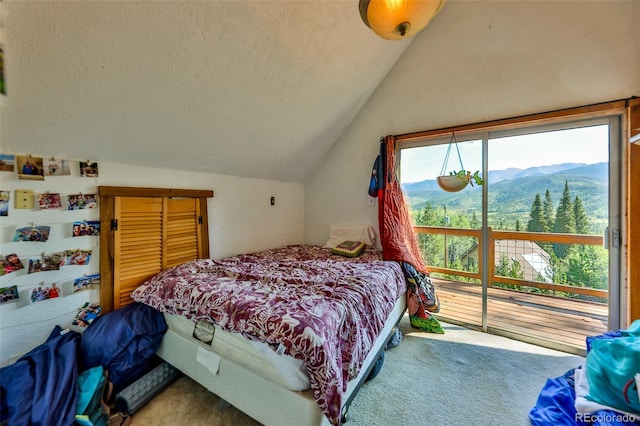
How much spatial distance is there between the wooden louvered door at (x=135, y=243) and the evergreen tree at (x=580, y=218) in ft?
12.0

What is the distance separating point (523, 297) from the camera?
2428 millimetres

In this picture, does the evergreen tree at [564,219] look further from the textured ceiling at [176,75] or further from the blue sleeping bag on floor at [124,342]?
the blue sleeping bag on floor at [124,342]

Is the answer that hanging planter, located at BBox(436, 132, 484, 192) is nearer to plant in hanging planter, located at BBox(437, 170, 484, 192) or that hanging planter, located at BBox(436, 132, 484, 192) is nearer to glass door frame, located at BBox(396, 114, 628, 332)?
plant in hanging planter, located at BBox(437, 170, 484, 192)

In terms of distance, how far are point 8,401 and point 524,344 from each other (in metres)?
3.43

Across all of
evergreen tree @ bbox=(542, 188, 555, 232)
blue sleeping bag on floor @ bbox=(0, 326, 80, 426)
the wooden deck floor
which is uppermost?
evergreen tree @ bbox=(542, 188, 555, 232)

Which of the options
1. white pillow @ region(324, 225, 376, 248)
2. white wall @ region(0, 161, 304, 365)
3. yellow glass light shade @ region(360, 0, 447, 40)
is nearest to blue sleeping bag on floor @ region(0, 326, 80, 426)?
white wall @ region(0, 161, 304, 365)

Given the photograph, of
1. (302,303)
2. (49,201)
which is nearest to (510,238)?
(302,303)

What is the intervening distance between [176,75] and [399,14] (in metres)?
1.35

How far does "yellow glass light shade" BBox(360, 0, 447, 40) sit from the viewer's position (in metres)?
1.02

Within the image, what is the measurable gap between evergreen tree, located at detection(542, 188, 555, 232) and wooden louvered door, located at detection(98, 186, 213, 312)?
10.9ft

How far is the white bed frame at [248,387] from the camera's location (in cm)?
106

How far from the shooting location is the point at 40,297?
1416 mm

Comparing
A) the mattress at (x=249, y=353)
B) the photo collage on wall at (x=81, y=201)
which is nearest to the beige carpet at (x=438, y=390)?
the mattress at (x=249, y=353)

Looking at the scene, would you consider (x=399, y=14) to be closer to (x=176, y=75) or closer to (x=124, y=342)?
(x=176, y=75)
